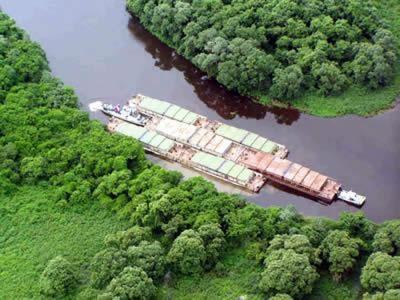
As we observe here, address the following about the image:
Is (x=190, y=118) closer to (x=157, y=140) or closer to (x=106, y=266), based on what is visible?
(x=157, y=140)

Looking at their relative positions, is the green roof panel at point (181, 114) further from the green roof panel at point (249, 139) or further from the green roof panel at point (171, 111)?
the green roof panel at point (249, 139)

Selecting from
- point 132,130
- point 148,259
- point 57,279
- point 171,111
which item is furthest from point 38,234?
point 171,111

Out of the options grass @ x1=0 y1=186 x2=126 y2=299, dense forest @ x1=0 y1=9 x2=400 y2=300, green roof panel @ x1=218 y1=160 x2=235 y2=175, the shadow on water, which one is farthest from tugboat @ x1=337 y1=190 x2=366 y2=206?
grass @ x1=0 y1=186 x2=126 y2=299

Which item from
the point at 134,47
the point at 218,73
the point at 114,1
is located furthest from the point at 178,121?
the point at 114,1

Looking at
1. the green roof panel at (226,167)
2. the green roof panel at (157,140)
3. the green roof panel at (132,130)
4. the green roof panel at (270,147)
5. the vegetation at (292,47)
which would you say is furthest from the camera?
the vegetation at (292,47)

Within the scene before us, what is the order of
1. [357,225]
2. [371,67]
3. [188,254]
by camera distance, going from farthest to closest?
1. [371,67]
2. [357,225]
3. [188,254]

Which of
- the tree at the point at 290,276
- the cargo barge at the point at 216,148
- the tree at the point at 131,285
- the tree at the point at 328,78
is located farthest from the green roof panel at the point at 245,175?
the tree at the point at 131,285
